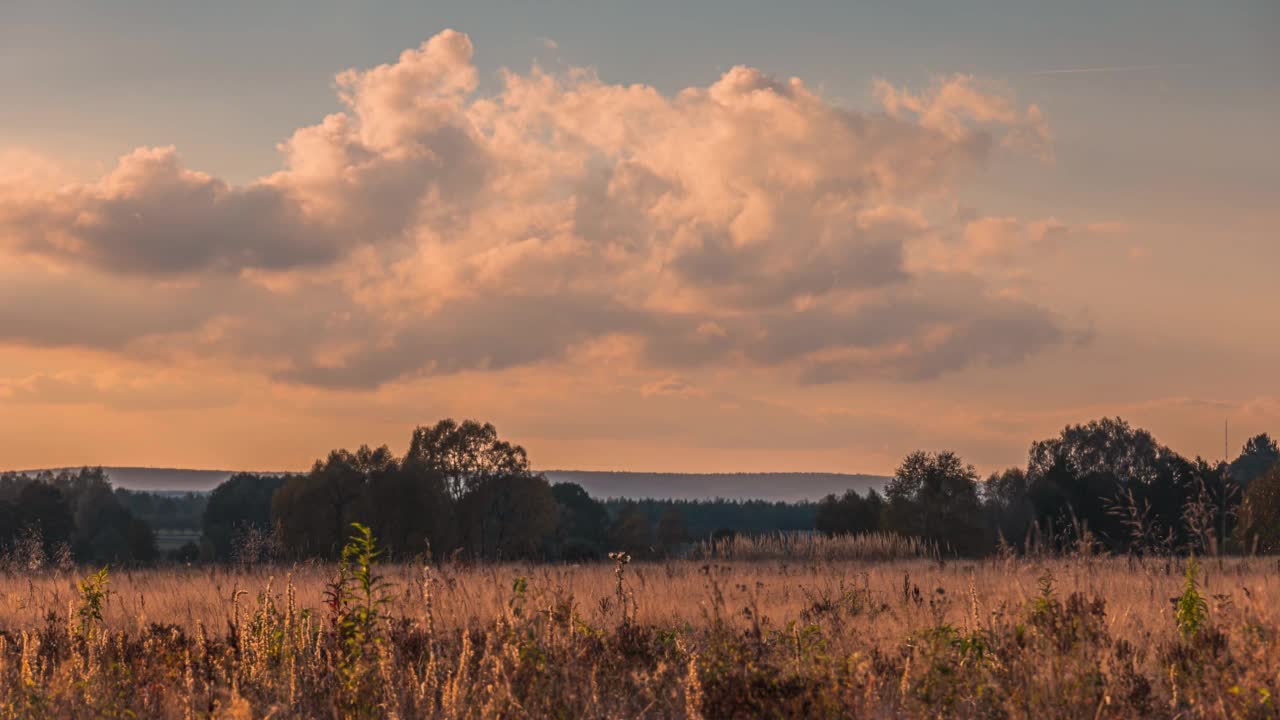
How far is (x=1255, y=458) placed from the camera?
5113 inches

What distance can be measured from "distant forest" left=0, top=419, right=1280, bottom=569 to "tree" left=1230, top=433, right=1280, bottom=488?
19.8 metres

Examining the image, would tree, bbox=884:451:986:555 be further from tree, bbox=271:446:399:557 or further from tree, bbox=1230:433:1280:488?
tree, bbox=1230:433:1280:488

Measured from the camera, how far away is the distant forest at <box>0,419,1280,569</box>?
152 feet

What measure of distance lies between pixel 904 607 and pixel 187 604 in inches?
386

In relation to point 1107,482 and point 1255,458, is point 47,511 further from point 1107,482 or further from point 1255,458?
point 1255,458

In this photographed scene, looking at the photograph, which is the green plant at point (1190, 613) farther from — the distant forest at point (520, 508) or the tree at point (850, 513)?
the tree at point (850, 513)

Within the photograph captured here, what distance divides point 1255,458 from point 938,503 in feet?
311

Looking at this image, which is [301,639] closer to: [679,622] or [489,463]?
[679,622]

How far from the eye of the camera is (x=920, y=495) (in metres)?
54.3

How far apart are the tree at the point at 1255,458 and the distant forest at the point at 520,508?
1976 centimetres

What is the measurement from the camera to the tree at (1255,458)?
12100cm

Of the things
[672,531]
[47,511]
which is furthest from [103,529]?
[672,531]

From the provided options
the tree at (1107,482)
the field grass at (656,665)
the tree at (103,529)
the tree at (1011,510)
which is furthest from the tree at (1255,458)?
the field grass at (656,665)

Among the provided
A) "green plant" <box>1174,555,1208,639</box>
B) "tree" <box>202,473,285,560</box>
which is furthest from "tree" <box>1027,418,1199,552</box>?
"tree" <box>202,473,285,560</box>
